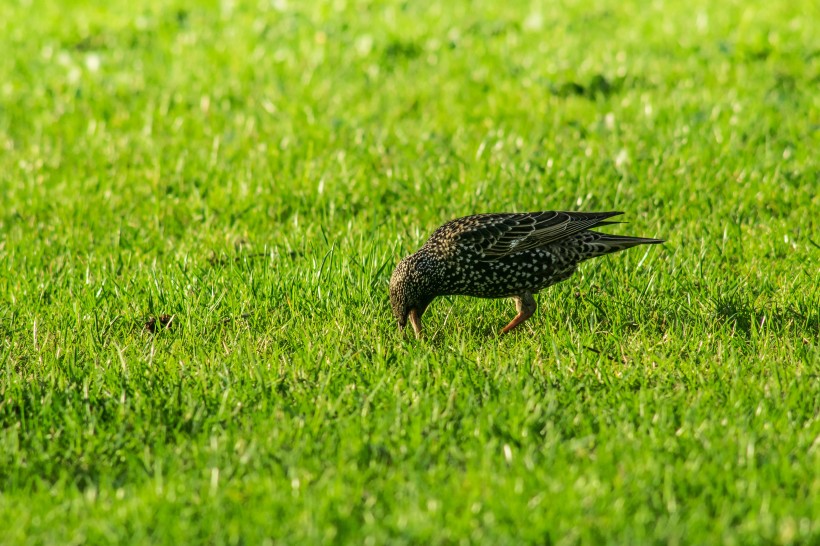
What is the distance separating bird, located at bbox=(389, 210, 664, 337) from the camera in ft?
18.3

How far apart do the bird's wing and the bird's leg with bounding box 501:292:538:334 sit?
0.99ft

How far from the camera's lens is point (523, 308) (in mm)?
5816

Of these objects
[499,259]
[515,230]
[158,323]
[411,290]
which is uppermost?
[515,230]

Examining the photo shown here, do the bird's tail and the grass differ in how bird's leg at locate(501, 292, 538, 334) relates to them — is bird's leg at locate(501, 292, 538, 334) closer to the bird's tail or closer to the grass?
the grass

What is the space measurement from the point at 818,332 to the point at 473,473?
244 cm

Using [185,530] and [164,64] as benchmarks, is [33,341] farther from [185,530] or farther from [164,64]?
[164,64]

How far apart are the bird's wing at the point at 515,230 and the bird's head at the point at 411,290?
0.29m

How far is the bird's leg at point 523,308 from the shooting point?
5659mm

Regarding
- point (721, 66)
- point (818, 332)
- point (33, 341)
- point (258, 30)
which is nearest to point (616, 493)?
point (818, 332)

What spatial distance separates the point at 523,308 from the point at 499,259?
14.6 inches

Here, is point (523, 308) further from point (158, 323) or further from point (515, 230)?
point (158, 323)

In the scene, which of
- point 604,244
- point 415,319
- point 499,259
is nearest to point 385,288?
point 415,319

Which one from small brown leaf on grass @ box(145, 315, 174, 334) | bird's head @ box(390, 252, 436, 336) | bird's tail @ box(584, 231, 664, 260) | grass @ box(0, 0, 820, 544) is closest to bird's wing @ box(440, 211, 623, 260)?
bird's tail @ box(584, 231, 664, 260)

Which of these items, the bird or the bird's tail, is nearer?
the bird
